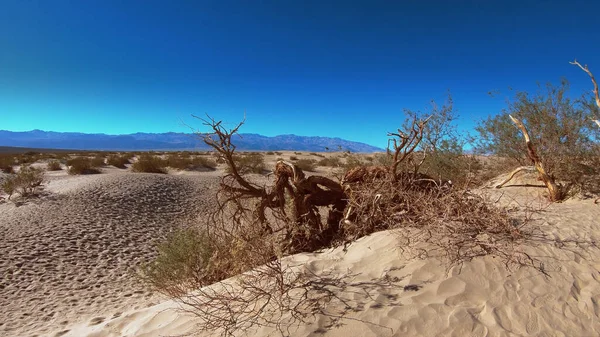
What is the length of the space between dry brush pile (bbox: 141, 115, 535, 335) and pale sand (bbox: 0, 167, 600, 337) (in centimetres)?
18

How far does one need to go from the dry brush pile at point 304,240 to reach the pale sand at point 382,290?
0.59 feet

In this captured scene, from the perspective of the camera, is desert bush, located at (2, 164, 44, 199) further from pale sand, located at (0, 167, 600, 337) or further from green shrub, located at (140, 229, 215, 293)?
green shrub, located at (140, 229, 215, 293)

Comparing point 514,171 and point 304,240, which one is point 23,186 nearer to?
point 304,240

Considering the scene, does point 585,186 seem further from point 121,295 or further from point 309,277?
point 121,295

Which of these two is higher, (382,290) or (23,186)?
(382,290)

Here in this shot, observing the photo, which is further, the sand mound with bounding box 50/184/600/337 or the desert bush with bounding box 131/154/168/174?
the desert bush with bounding box 131/154/168/174

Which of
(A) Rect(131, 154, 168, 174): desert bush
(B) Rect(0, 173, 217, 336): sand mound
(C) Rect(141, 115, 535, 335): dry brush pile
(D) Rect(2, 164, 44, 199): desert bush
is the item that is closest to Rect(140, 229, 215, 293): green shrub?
(C) Rect(141, 115, 535, 335): dry brush pile

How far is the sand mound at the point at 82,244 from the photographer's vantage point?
499 cm

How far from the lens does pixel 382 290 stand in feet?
10.7

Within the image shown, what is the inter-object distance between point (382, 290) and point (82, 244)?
678cm

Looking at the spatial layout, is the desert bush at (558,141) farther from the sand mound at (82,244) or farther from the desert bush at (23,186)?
the desert bush at (23,186)

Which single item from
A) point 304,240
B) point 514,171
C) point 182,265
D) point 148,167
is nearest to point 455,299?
point 304,240

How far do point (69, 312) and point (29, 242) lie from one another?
3.40 meters

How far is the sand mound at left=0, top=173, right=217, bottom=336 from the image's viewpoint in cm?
499
